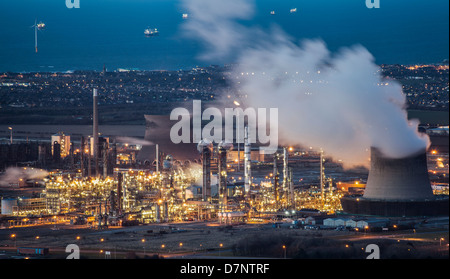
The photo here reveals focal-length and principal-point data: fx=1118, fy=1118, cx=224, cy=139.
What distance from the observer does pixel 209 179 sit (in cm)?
4941

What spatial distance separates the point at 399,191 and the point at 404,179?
52 centimetres

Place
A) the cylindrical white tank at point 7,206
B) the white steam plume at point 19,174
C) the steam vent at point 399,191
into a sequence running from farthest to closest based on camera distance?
the white steam plume at point 19,174 → the cylindrical white tank at point 7,206 → the steam vent at point 399,191

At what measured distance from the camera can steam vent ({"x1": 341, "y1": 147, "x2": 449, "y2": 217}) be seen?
43.1m

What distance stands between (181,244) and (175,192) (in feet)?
41.3

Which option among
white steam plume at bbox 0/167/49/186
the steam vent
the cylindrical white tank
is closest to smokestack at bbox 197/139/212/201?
the steam vent

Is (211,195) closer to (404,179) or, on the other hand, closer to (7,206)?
(7,206)

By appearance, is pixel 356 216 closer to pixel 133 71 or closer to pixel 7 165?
pixel 7 165

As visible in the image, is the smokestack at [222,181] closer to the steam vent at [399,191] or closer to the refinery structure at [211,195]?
the refinery structure at [211,195]

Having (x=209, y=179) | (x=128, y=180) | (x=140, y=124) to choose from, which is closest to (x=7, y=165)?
(x=128, y=180)

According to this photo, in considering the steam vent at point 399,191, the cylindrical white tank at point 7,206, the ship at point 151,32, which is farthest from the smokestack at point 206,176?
the ship at point 151,32

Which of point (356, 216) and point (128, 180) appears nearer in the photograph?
point (356, 216)

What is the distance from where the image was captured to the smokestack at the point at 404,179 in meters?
43.8
